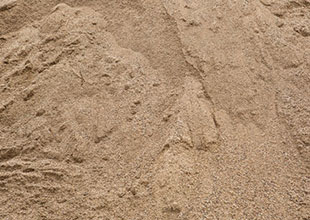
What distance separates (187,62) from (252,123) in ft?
1.19

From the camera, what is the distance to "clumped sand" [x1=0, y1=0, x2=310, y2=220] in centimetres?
120

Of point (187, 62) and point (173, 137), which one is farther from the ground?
point (187, 62)

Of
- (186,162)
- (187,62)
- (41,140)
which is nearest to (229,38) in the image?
(187,62)

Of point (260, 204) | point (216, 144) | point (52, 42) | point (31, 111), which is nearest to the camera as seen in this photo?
point (260, 204)

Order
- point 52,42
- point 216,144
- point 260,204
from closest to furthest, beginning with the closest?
point 260,204
point 216,144
point 52,42

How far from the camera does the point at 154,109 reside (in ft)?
4.52

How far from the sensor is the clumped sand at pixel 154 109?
1.20 m

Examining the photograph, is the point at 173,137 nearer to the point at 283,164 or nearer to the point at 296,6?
the point at 283,164

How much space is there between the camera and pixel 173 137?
49.8 inches

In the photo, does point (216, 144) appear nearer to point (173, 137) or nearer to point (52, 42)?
point (173, 137)

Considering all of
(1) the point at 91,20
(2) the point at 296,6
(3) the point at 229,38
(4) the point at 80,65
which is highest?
(2) the point at 296,6

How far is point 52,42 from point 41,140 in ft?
1.49

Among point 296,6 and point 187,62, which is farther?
point 296,6

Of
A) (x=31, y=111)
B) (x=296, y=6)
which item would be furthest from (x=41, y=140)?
(x=296, y=6)
